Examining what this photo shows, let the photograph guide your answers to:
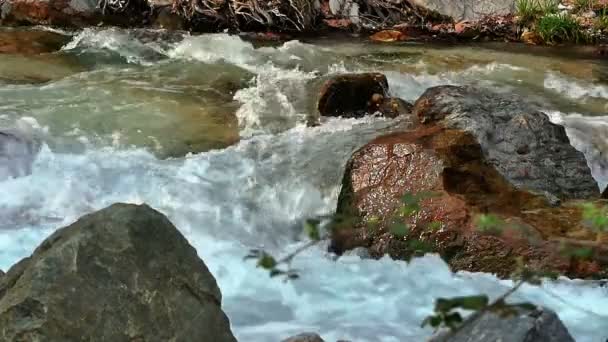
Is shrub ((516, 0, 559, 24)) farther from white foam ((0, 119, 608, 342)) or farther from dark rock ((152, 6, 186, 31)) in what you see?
white foam ((0, 119, 608, 342))

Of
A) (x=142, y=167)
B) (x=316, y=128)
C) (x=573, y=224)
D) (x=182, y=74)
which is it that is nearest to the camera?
(x=573, y=224)

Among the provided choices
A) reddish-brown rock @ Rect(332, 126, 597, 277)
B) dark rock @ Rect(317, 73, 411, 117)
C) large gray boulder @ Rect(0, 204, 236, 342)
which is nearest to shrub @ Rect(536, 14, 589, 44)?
dark rock @ Rect(317, 73, 411, 117)

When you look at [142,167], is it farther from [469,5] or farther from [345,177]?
[469,5]

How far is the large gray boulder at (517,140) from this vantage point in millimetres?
5582

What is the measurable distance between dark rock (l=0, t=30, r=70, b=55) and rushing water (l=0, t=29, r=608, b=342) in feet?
0.94

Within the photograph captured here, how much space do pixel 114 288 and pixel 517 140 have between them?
375 centimetres

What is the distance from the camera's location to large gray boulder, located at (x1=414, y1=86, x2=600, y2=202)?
5.58 meters

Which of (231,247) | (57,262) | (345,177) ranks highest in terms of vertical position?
(57,262)

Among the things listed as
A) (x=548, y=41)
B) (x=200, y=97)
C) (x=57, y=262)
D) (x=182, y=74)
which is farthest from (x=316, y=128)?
(x=548, y=41)

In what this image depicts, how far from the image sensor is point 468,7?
37.5 feet

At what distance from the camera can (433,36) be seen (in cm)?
1083

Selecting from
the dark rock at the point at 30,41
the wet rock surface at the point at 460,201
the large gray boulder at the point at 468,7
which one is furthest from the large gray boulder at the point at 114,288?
the large gray boulder at the point at 468,7

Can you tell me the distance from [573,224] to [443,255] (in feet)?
2.54

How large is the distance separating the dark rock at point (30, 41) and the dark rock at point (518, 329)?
24.3ft
